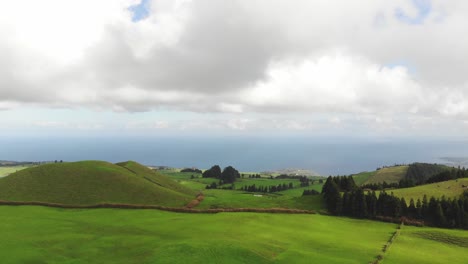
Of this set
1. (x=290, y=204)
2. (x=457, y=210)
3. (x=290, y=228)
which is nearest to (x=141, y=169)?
(x=290, y=204)

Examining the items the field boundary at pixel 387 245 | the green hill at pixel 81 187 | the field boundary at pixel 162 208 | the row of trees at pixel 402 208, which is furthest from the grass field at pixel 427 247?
the green hill at pixel 81 187

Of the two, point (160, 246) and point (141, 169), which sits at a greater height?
point (141, 169)

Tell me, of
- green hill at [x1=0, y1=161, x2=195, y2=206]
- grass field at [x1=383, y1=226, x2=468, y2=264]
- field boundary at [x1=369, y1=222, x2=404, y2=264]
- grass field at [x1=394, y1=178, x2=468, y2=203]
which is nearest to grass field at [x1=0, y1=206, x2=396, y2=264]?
field boundary at [x1=369, y1=222, x2=404, y2=264]

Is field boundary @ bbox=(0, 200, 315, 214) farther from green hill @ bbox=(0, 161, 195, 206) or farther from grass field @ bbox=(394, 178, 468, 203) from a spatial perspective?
grass field @ bbox=(394, 178, 468, 203)

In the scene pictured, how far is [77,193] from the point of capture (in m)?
92.1

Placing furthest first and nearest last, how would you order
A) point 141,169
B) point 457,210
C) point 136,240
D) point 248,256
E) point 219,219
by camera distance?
point 141,169, point 457,210, point 219,219, point 136,240, point 248,256

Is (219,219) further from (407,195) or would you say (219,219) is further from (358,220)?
(407,195)

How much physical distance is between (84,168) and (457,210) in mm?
110995

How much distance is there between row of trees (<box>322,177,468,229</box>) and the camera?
7681cm

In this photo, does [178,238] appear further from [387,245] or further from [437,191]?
[437,191]

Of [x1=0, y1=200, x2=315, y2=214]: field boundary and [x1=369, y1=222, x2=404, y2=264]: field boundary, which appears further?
[x1=0, y1=200, x2=315, y2=214]: field boundary

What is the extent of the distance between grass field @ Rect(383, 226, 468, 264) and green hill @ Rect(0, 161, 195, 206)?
56.3 meters

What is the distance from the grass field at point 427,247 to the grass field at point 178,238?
309 cm

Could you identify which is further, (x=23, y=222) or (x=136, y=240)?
(x=23, y=222)
